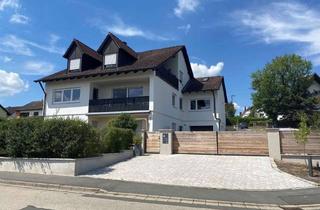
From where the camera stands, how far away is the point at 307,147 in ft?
55.2

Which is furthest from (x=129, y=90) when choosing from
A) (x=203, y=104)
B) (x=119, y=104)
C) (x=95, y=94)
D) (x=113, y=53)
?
(x=203, y=104)

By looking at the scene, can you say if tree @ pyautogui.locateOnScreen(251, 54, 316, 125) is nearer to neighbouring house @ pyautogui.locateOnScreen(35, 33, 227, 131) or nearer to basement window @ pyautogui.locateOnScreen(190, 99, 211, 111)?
neighbouring house @ pyautogui.locateOnScreen(35, 33, 227, 131)

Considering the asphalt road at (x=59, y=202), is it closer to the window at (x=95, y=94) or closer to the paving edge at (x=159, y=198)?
the paving edge at (x=159, y=198)

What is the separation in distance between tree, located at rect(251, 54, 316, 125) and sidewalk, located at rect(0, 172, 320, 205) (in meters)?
32.0

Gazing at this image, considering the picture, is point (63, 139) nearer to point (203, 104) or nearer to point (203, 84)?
point (203, 104)

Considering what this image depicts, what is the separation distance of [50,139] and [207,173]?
24.5 ft

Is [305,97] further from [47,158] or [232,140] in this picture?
[47,158]

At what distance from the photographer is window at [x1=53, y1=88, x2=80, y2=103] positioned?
92.0ft

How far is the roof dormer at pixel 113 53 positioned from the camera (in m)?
27.0

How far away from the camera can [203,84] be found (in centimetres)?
3225

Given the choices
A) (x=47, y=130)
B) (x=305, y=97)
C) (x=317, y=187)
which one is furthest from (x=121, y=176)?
(x=305, y=97)

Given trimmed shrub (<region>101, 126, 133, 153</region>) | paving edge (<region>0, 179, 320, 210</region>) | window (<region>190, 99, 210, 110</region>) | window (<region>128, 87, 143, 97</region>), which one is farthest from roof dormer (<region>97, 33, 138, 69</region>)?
paving edge (<region>0, 179, 320, 210</region>)

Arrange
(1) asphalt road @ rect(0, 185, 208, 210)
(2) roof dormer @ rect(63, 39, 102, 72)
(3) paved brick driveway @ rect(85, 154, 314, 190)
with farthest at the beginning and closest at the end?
(2) roof dormer @ rect(63, 39, 102, 72)
(3) paved brick driveway @ rect(85, 154, 314, 190)
(1) asphalt road @ rect(0, 185, 208, 210)

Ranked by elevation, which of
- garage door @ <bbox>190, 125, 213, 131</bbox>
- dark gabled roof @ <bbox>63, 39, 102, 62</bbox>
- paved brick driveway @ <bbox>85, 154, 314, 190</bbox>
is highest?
dark gabled roof @ <bbox>63, 39, 102, 62</bbox>
